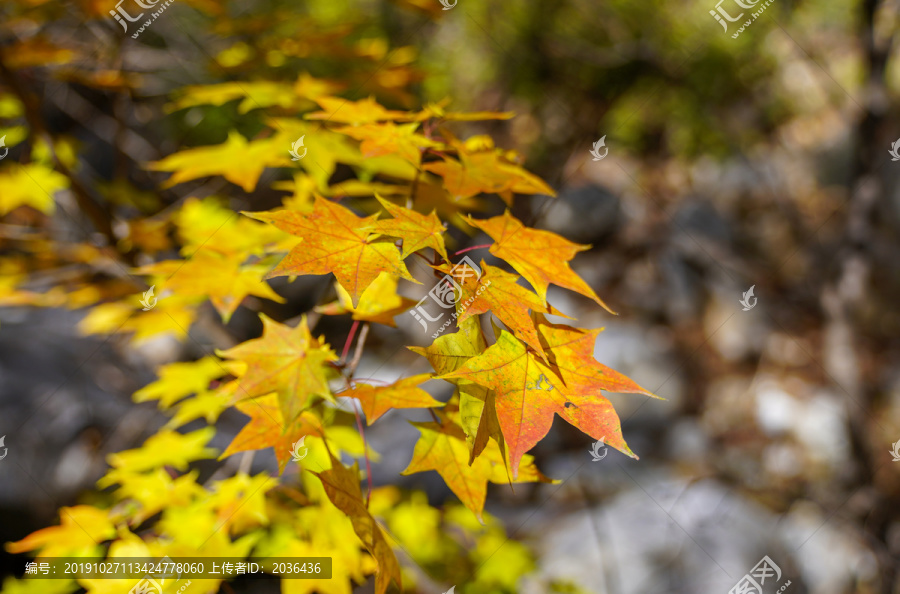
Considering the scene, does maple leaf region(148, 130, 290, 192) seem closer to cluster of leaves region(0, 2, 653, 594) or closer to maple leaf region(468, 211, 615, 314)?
cluster of leaves region(0, 2, 653, 594)

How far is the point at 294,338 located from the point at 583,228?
12.6ft

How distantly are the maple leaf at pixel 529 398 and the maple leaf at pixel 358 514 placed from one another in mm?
238

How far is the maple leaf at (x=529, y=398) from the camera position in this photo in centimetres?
62

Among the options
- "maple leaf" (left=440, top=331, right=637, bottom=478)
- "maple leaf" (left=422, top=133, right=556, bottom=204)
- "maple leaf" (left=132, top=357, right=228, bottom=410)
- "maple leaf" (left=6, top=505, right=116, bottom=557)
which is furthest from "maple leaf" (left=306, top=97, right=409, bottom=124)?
"maple leaf" (left=6, top=505, right=116, bottom=557)

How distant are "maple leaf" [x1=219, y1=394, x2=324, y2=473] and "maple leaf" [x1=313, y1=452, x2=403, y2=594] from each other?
0.07 meters

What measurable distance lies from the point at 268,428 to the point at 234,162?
0.66 m

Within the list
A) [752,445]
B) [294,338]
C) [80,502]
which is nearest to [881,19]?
[752,445]

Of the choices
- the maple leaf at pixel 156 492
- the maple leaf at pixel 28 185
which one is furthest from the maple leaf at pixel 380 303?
the maple leaf at pixel 28 185

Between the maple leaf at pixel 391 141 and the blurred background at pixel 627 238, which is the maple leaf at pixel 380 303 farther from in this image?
the blurred background at pixel 627 238

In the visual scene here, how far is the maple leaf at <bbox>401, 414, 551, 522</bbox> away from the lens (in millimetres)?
777

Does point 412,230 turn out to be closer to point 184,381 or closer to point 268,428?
point 268,428

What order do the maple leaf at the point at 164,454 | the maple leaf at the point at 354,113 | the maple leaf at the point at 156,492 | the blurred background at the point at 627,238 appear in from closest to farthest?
the maple leaf at the point at 354,113 < the maple leaf at the point at 156,492 < the maple leaf at the point at 164,454 < the blurred background at the point at 627,238

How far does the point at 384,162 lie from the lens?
113cm

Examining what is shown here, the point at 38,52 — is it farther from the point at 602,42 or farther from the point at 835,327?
the point at 602,42
